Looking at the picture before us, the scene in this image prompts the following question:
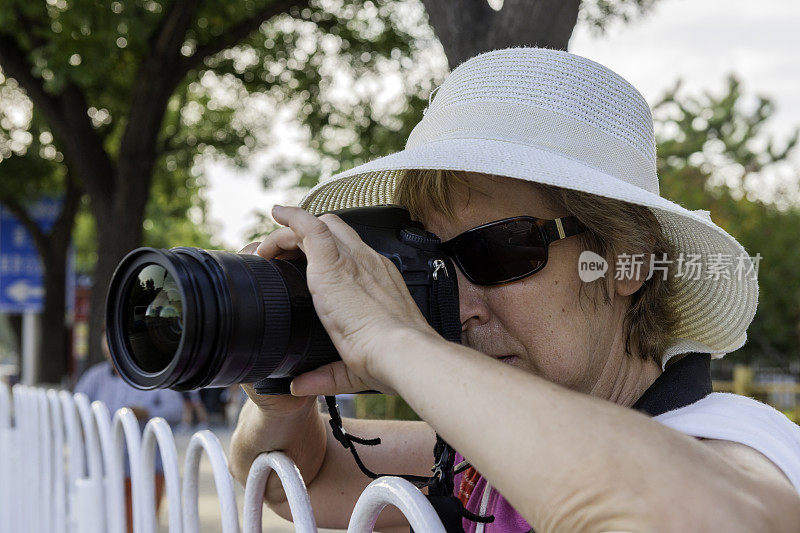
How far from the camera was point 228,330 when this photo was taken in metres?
1.05

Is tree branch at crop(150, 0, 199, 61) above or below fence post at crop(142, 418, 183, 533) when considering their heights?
above

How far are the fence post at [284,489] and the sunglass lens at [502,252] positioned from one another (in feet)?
1.43

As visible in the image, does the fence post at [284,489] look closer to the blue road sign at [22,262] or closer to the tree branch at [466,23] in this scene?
the tree branch at [466,23]

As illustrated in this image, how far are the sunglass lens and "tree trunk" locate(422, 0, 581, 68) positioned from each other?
2025 mm

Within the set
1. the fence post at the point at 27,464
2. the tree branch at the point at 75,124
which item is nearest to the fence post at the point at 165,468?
the fence post at the point at 27,464

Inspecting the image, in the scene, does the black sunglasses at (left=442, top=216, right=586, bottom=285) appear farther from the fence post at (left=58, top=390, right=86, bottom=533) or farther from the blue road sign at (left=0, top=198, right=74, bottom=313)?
the blue road sign at (left=0, top=198, right=74, bottom=313)

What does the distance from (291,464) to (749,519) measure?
2.36 ft

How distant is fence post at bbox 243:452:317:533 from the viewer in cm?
118

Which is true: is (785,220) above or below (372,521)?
above

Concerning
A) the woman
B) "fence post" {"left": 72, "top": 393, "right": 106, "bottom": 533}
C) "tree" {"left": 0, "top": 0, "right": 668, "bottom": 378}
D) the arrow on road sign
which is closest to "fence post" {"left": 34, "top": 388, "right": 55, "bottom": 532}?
"fence post" {"left": 72, "top": 393, "right": 106, "bottom": 533}

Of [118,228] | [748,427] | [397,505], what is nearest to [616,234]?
[748,427]

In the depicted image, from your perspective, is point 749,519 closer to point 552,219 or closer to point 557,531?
point 557,531

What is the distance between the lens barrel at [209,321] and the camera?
3.44ft

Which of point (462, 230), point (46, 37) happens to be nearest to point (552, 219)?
point (462, 230)
